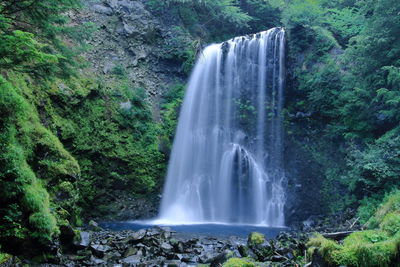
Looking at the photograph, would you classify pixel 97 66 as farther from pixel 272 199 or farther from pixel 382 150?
pixel 382 150

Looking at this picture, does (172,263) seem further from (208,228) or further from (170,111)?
(170,111)

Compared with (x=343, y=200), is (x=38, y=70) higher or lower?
higher

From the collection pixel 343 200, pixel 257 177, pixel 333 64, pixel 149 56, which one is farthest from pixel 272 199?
pixel 149 56

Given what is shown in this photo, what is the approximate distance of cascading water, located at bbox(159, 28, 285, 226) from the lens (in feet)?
52.4

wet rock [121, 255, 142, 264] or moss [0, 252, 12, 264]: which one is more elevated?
moss [0, 252, 12, 264]

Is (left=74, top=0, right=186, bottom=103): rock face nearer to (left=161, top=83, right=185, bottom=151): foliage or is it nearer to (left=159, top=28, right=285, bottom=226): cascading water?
(left=161, top=83, right=185, bottom=151): foliage

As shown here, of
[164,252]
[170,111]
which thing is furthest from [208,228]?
[170,111]

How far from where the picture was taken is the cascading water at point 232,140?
52.4 feet

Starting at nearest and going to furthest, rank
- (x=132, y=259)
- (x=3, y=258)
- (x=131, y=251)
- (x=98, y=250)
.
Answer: (x=3, y=258), (x=132, y=259), (x=98, y=250), (x=131, y=251)

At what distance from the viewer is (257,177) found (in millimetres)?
16484

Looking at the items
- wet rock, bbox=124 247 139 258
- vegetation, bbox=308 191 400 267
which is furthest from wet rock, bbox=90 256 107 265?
vegetation, bbox=308 191 400 267

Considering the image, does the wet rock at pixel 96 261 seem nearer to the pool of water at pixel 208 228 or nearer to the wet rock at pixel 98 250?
the wet rock at pixel 98 250

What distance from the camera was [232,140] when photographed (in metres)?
17.7

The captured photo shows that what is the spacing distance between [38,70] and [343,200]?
44.1ft
